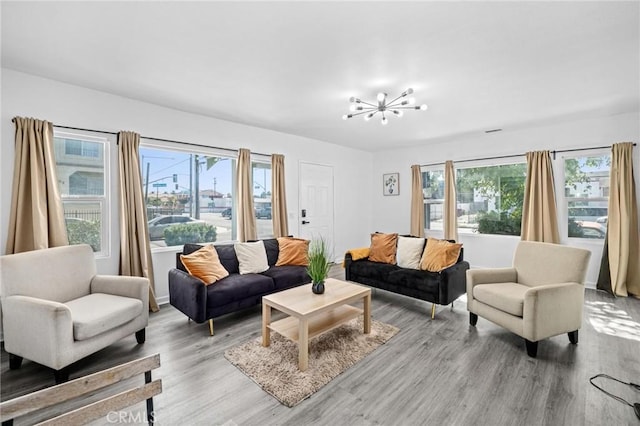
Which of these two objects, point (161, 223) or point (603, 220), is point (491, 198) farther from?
point (161, 223)

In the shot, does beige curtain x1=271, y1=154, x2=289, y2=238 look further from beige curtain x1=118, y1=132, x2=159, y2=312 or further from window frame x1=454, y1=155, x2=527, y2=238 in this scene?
window frame x1=454, y1=155, x2=527, y2=238

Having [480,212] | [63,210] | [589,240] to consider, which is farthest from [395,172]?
[63,210]

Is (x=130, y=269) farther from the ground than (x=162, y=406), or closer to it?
farther from the ground

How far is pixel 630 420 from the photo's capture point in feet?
5.55

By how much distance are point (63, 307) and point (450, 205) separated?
5550 mm

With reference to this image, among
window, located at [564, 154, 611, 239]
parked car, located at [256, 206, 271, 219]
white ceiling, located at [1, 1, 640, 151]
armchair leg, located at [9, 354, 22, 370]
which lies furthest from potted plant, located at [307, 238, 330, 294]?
window, located at [564, 154, 611, 239]

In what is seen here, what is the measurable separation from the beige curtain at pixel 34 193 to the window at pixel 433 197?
5.70 meters

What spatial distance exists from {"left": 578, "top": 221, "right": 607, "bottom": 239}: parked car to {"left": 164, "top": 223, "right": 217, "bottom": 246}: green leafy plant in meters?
5.63

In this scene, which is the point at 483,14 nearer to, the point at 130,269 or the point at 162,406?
the point at 162,406

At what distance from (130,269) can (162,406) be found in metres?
1.97

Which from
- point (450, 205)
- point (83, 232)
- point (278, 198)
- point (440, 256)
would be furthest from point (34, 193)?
point (450, 205)

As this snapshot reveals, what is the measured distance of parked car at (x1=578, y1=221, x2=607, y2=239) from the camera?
4.17 m

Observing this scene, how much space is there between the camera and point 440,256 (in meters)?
3.34

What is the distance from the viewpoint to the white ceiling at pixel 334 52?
1.84 m
